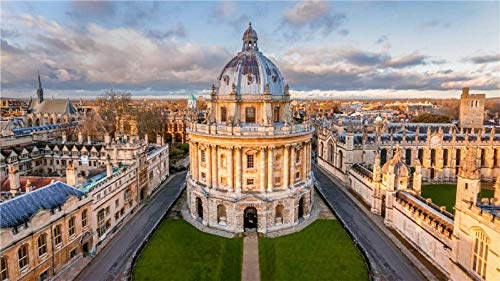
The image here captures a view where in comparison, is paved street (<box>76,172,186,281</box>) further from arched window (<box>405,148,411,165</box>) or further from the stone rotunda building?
arched window (<box>405,148,411,165</box>)

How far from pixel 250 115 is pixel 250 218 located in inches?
507

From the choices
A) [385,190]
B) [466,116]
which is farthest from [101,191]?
[466,116]

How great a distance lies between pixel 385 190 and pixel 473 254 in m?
16.3

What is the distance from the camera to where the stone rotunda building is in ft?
116

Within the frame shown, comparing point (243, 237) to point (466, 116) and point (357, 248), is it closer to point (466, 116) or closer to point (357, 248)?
point (357, 248)

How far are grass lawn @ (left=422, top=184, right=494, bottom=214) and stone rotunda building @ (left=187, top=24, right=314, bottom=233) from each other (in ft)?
67.9

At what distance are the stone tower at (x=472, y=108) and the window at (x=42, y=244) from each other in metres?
92.5

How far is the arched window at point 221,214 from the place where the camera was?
1454 inches

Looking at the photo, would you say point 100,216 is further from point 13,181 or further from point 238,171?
point 238,171

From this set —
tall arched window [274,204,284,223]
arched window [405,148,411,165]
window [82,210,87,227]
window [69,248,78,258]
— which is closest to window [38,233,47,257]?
window [69,248,78,258]

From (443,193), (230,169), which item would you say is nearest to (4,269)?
(230,169)

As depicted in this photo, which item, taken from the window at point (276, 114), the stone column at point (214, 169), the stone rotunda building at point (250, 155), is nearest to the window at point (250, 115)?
the stone rotunda building at point (250, 155)

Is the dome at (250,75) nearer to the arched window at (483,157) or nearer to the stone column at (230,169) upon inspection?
the stone column at (230,169)

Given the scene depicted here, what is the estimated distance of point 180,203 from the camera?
44.7 metres
